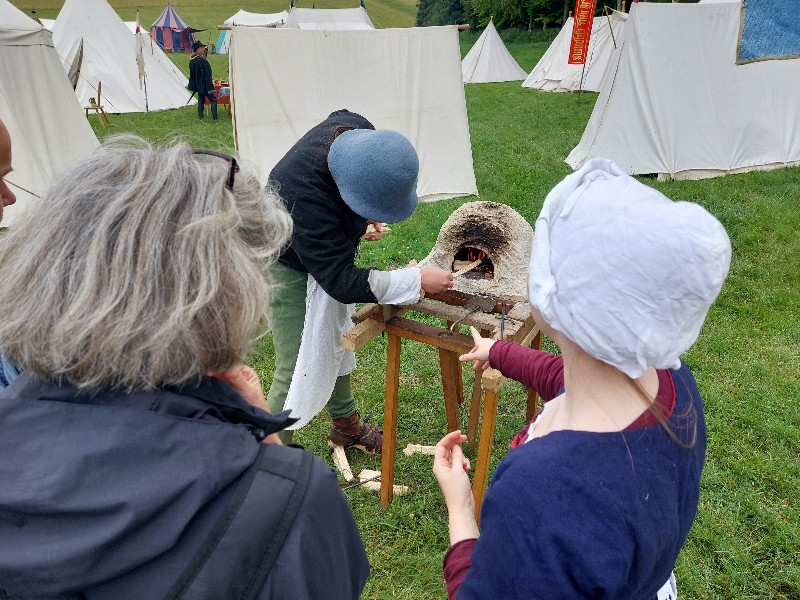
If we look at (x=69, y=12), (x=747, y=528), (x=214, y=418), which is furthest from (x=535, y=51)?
(x=214, y=418)

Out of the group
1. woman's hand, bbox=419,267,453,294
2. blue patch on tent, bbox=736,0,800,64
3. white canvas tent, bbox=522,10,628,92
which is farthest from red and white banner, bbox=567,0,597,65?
woman's hand, bbox=419,267,453,294

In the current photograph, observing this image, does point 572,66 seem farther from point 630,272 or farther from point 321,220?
point 630,272

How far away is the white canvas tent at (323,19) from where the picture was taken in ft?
52.9

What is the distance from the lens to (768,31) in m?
7.26

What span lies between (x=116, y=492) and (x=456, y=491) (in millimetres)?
819

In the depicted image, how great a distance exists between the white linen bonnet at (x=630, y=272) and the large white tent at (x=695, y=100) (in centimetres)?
783

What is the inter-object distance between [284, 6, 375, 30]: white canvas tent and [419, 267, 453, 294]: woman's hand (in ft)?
51.0

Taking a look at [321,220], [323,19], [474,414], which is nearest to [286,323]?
[321,220]

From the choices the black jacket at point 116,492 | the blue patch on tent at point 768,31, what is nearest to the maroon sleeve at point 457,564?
the black jacket at point 116,492

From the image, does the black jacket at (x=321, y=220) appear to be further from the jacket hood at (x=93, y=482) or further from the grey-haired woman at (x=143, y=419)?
the jacket hood at (x=93, y=482)

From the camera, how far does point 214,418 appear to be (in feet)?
2.79

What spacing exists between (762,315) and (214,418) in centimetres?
488

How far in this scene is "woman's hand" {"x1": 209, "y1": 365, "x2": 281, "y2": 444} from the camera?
38.4 inches

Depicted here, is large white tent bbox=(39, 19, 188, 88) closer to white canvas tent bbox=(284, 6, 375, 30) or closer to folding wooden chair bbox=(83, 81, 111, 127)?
folding wooden chair bbox=(83, 81, 111, 127)
